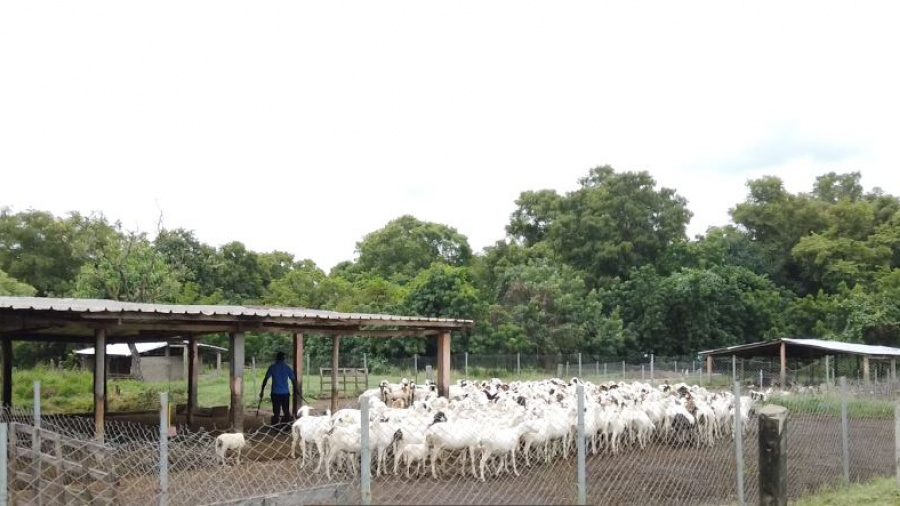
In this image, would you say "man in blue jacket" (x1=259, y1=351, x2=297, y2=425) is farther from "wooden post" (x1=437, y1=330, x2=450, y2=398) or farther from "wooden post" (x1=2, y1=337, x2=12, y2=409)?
"wooden post" (x1=2, y1=337, x2=12, y2=409)

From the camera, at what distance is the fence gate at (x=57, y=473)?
824 cm

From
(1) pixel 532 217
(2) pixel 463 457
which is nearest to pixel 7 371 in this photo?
(2) pixel 463 457

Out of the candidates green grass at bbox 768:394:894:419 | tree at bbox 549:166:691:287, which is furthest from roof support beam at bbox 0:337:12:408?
tree at bbox 549:166:691:287

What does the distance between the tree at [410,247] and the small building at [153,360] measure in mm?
24206

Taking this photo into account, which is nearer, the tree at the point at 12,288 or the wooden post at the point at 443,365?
the wooden post at the point at 443,365

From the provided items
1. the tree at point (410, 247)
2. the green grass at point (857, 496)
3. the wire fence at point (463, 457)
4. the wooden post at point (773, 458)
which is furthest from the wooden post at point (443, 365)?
the tree at point (410, 247)

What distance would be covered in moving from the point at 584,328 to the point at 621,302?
6.77 meters

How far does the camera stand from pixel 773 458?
23.5ft

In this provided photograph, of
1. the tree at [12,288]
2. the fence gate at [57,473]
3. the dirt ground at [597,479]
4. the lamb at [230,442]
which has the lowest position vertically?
the dirt ground at [597,479]

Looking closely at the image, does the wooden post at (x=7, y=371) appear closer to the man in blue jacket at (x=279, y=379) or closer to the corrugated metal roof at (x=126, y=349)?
the man in blue jacket at (x=279, y=379)

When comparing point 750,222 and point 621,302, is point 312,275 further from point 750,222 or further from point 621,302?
point 750,222

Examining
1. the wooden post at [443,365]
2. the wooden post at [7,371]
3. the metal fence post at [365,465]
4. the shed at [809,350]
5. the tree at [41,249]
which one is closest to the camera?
the metal fence post at [365,465]

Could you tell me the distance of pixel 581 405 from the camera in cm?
620

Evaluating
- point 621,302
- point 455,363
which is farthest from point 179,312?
point 621,302
